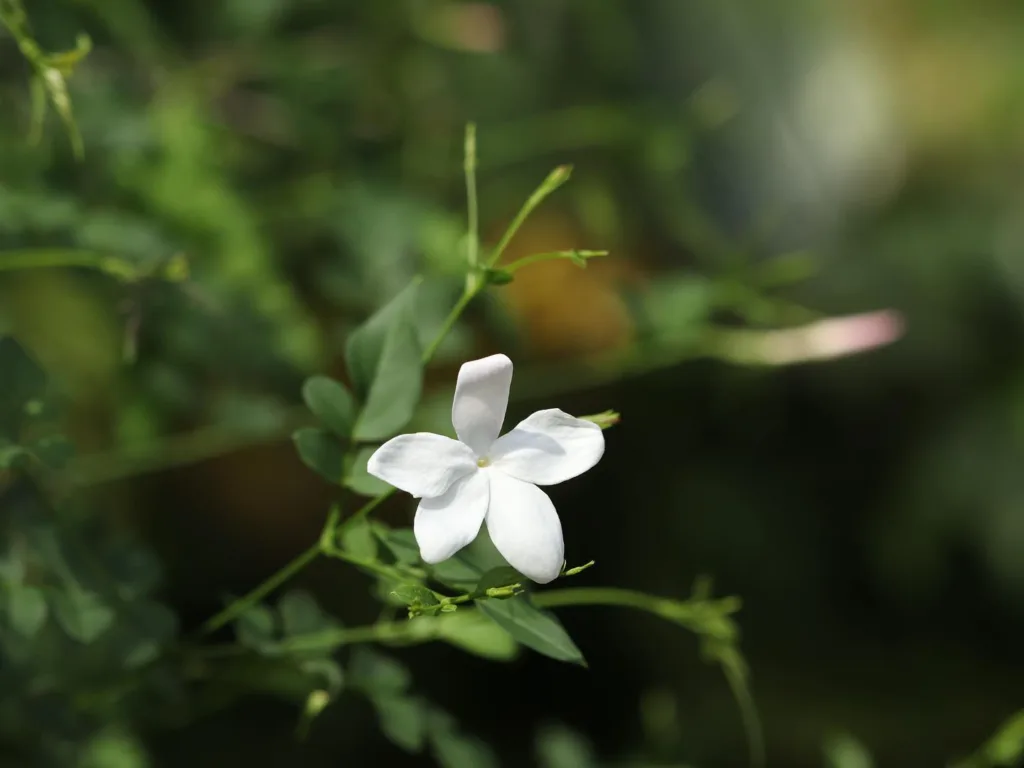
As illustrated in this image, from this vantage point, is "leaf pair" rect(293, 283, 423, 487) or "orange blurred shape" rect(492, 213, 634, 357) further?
"orange blurred shape" rect(492, 213, 634, 357)

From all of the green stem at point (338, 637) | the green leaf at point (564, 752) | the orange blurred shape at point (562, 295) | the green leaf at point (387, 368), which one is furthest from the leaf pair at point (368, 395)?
the orange blurred shape at point (562, 295)

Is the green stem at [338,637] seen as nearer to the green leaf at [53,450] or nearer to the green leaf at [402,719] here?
the green leaf at [402,719]

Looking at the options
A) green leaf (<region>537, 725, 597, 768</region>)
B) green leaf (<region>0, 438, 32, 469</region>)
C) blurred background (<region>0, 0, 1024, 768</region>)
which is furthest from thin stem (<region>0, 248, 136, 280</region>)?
green leaf (<region>537, 725, 597, 768</region>)

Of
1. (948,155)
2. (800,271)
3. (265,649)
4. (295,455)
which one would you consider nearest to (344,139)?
(295,455)

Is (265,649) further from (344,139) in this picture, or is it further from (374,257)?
(344,139)

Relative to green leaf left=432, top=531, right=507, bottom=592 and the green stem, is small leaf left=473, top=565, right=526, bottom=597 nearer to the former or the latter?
green leaf left=432, top=531, right=507, bottom=592
